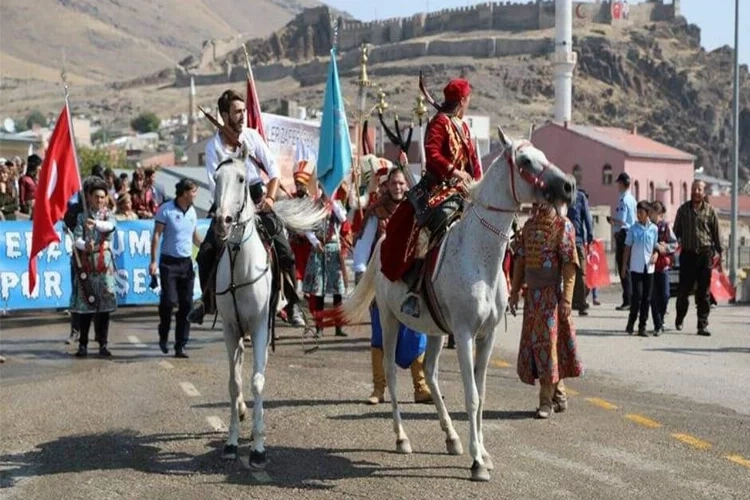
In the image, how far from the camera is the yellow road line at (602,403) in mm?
12977

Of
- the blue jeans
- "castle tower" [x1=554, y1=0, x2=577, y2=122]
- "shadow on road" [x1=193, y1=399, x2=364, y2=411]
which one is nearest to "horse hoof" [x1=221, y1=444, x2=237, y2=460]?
"shadow on road" [x1=193, y1=399, x2=364, y2=411]

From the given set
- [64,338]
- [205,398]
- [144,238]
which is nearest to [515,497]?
[205,398]

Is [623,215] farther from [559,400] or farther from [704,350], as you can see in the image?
[559,400]

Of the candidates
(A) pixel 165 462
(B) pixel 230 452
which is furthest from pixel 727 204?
(A) pixel 165 462

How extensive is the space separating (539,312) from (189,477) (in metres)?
3.99

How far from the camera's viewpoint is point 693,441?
36.4ft

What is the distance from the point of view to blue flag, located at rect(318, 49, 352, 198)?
19.9 m

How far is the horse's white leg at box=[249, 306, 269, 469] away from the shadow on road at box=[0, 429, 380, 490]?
0.40 ft

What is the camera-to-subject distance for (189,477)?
987cm

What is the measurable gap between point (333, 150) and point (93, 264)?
453 centimetres

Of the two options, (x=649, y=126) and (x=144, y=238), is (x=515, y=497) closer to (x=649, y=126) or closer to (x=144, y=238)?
(x=144, y=238)

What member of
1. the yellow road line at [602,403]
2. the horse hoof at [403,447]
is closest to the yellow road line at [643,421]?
the yellow road line at [602,403]

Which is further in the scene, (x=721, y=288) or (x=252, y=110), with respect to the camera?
(x=721, y=288)

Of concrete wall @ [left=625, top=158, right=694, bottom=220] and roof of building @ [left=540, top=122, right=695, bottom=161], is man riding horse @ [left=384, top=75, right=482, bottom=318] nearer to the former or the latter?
concrete wall @ [left=625, top=158, right=694, bottom=220]
